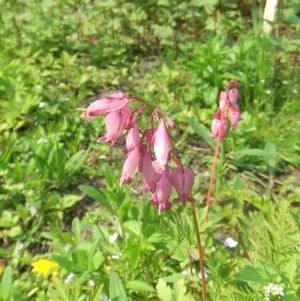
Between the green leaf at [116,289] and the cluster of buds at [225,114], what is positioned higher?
the cluster of buds at [225,114]

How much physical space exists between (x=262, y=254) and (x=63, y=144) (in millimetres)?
1505

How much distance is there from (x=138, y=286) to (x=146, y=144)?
2.52 feet

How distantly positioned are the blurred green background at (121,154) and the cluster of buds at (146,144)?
0.37m

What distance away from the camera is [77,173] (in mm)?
2910

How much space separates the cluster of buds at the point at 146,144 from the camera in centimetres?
124

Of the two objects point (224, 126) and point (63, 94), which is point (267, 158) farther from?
point (63, 94)

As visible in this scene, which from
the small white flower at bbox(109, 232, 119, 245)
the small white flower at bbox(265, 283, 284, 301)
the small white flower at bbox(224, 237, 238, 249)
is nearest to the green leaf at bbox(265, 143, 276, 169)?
the small white flower at bbox(224, 237, 238, 249)

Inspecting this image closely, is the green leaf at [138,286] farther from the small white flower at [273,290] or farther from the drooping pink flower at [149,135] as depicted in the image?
the drooping pink flower at [149,135]

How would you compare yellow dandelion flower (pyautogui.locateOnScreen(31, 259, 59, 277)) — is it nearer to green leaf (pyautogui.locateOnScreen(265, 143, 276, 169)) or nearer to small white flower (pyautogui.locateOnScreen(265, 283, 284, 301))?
small white flower (pyautogui.locateOnScreen(265, 283, 284, 301))

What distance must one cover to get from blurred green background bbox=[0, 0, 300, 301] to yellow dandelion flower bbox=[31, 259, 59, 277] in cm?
3

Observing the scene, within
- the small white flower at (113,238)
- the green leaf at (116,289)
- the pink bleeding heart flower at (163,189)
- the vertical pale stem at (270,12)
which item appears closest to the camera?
Result: the pink bleeding heart flower at (163,189)

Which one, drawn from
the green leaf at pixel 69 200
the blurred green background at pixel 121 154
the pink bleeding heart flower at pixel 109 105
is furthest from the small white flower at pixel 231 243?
the pink bleeding heart flower at pixel 109 105

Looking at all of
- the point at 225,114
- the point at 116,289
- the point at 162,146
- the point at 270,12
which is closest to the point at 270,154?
the point at 225,114

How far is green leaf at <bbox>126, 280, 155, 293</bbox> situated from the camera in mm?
1891
